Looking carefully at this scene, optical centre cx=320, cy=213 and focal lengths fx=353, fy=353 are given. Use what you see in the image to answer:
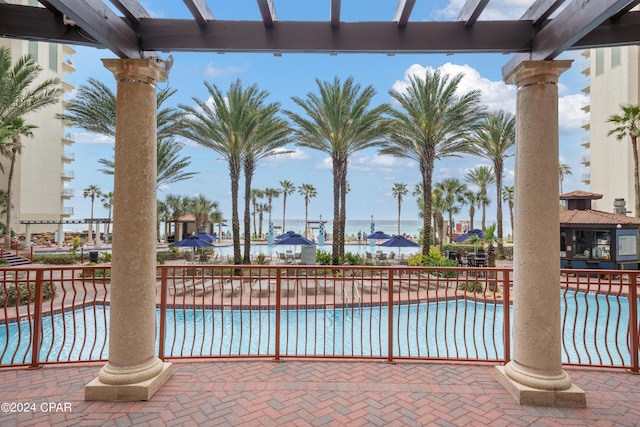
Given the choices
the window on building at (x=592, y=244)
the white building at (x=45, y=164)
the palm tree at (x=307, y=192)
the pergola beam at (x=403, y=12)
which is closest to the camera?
the pergola beam at (x=403, y=12)

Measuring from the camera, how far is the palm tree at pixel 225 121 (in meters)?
16.3

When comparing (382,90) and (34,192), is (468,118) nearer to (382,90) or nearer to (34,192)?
(382,90)

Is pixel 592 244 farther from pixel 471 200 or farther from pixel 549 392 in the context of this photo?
pixel 471 200

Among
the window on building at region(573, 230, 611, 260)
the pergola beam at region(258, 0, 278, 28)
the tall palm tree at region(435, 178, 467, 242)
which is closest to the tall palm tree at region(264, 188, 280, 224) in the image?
the tall palm tree at region(435, 178, 467, 242)

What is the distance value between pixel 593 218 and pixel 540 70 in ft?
49.4

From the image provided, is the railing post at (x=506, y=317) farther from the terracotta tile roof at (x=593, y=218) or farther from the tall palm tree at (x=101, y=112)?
the tall palm tree at (x=101, y=112)

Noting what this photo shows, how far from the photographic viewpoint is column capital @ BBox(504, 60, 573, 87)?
141 inches

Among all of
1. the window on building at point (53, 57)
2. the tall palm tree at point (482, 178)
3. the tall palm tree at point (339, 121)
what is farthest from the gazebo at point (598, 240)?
the window on building at point (53, 57)

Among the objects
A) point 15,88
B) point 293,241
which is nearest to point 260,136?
point 293,241

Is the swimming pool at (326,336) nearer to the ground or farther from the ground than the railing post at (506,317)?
nearer to the ground

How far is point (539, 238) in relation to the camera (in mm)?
3648

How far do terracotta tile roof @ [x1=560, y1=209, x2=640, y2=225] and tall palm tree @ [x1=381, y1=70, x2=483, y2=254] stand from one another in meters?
5.89

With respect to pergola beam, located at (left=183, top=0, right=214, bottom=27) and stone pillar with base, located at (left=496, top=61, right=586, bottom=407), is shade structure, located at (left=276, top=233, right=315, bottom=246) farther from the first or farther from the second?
pergola beam, located at (left=183, top=0, right=214, bottom=27)

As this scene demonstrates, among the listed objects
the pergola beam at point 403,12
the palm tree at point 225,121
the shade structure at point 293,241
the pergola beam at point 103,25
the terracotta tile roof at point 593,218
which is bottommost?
the shade structure at point 293,241
